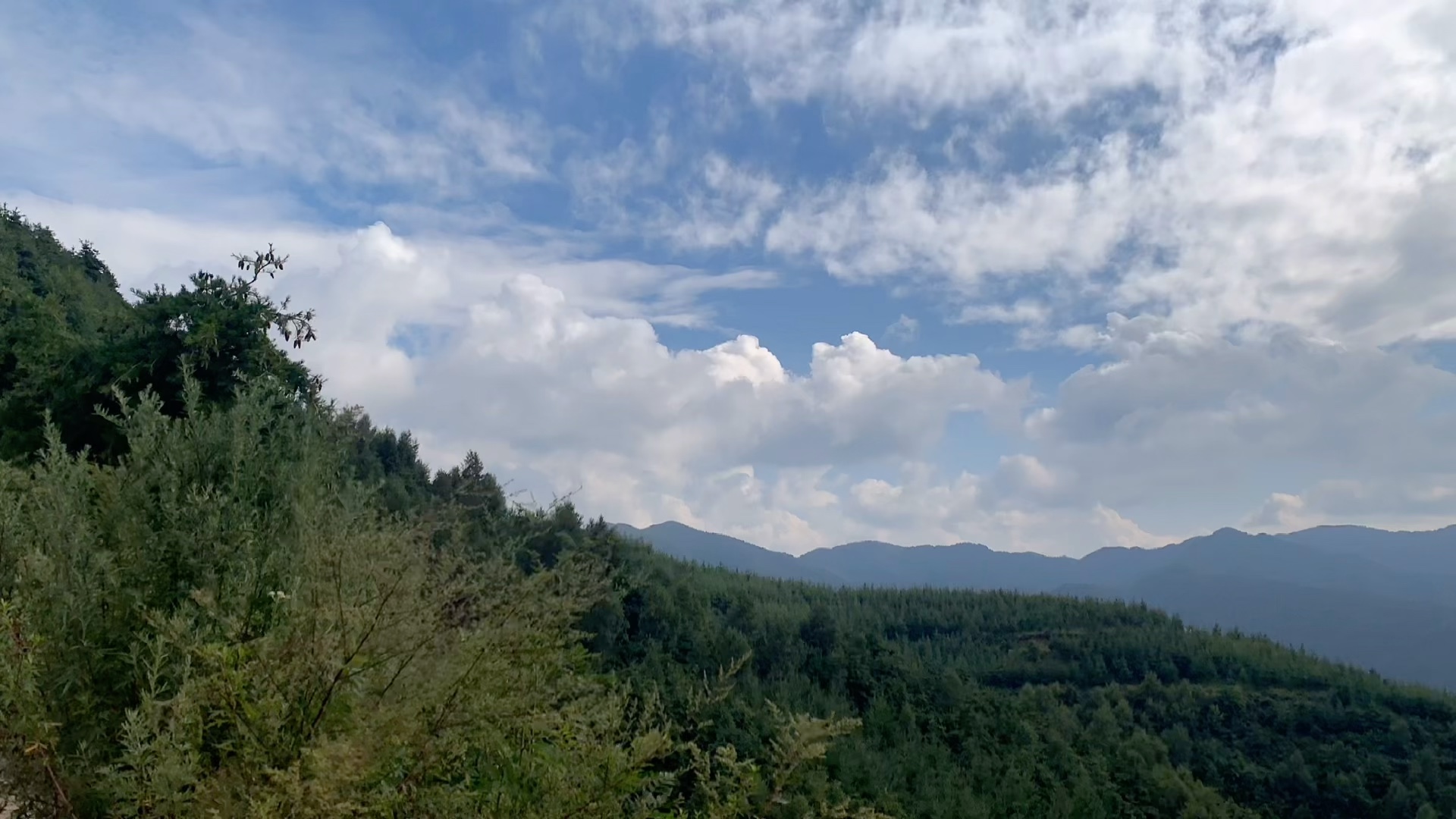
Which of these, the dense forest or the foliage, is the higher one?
the foliage

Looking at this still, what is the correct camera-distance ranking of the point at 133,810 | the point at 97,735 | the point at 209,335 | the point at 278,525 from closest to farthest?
the point at 133,810
the point at 97,735
the point at 278,525
the point at 209,335

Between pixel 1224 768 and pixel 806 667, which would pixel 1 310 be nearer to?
pixel 806 667

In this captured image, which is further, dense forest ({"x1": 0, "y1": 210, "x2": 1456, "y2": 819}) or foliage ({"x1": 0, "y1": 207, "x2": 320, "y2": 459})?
foliage ({"x1": 0, "y1": 207, "x2": 320, "y2": 459})

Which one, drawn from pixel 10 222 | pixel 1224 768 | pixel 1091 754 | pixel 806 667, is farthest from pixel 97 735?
pixel 1224 768

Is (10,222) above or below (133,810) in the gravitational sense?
above

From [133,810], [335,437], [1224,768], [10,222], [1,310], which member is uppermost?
[10,222]

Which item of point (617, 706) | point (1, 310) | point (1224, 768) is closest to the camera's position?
point (617, 706)

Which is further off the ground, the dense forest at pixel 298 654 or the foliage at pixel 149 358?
the foliage at pixel 149 358

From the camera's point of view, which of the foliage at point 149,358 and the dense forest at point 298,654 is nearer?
the dense forest at point 298,654

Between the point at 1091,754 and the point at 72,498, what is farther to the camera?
the point at 1091,754

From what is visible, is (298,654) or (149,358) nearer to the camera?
(298,654)

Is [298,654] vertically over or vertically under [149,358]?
under

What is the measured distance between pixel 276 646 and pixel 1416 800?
194 ft

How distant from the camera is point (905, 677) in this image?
31578 millimetres
